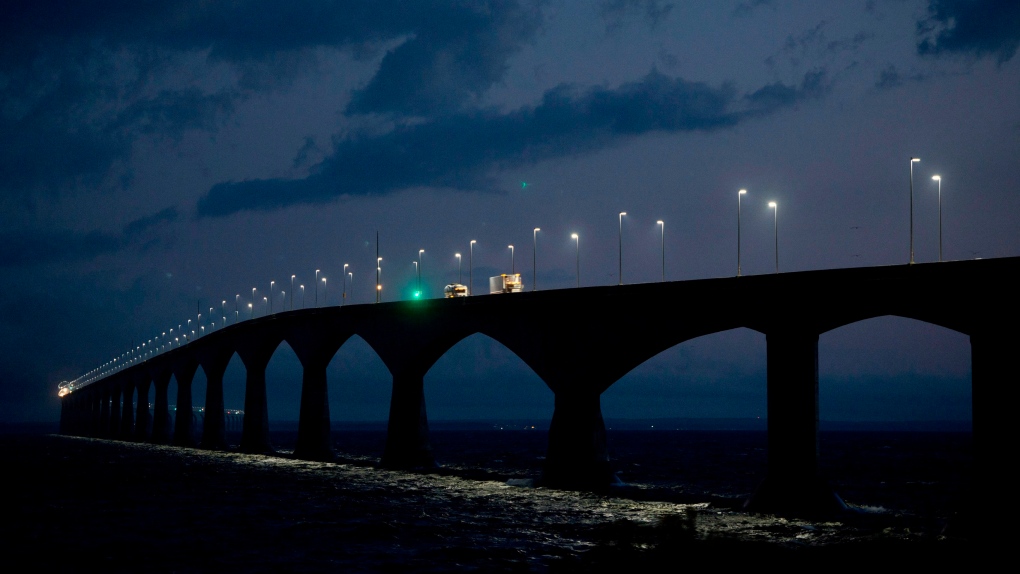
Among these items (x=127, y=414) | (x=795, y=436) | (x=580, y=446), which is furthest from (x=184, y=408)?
(x=795, y=436)

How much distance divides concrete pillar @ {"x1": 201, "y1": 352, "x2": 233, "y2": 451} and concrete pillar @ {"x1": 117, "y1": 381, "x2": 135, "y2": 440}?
4988 cm

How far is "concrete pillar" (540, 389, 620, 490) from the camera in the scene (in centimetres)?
4141

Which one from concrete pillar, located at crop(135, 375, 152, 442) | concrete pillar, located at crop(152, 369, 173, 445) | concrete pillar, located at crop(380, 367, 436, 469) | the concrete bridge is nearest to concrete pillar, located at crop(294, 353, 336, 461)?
the concrete bridge

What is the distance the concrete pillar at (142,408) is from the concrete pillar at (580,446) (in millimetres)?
94788

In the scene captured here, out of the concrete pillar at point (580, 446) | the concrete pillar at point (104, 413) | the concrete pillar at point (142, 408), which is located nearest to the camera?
the concrete pillar at point (580, 446)

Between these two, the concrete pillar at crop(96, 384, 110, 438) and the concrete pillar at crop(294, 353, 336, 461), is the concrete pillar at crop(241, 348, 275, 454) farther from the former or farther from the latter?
the concrete pillar at crop(96, 384, 110, 438)

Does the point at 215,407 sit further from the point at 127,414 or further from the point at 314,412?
the point at 127,414

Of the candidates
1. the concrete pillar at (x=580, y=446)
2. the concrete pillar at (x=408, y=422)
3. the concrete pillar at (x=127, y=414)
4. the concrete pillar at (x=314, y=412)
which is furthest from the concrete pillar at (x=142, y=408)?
the concrete pillar at (x=580, y=446)

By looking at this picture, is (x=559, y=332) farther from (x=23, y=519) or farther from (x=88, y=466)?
(x=88, y=466)

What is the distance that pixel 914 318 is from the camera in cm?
2989

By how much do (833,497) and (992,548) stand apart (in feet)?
23.1

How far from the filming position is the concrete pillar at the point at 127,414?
136125 mm

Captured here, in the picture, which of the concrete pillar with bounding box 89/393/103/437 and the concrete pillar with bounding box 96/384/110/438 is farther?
the concrete pillar with bounding box 89/393/103/437

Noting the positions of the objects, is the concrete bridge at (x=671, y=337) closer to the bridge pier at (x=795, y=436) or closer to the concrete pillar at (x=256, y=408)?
the bridge pier at (x=795, y=436)
